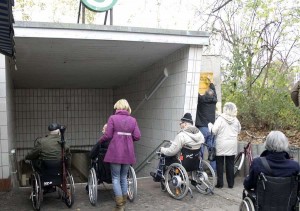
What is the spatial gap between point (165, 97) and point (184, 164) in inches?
98.2

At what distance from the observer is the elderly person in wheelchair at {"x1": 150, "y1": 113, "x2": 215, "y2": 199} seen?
229 inches

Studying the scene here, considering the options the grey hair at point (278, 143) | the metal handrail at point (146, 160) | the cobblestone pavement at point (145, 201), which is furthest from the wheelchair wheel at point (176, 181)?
the metal handrail at point (146, 160)

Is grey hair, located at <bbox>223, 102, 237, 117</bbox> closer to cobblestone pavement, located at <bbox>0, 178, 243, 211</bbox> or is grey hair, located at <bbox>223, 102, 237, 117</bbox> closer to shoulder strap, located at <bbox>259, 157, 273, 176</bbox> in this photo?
cobblestone pavement, located at <bbox>0, 178, 243, 211</bbox>

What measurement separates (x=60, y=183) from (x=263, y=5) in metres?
7.48

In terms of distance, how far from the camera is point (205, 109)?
748cm

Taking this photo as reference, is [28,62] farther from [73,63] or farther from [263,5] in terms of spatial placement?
[263,5]

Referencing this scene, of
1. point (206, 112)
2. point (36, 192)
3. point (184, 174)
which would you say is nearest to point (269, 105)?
point (206, 112)

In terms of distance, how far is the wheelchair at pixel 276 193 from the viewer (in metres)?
3.75

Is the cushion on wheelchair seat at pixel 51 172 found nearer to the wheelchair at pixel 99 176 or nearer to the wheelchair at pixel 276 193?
the wheelchair at pixel 99 176

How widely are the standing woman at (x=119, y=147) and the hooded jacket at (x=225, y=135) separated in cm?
186

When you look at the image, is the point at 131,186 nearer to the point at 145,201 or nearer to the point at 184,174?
the point at 145,201

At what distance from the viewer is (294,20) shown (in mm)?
9984

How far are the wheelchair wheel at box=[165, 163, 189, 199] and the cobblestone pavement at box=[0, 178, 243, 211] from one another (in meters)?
0.11

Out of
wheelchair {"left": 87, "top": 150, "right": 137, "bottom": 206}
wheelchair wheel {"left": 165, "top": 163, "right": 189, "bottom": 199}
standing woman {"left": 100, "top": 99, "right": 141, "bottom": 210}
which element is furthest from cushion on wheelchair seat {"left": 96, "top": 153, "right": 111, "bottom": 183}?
wheelchair wheel {"left": 165, "top": 163, "right": 189, "bottom": 199}
